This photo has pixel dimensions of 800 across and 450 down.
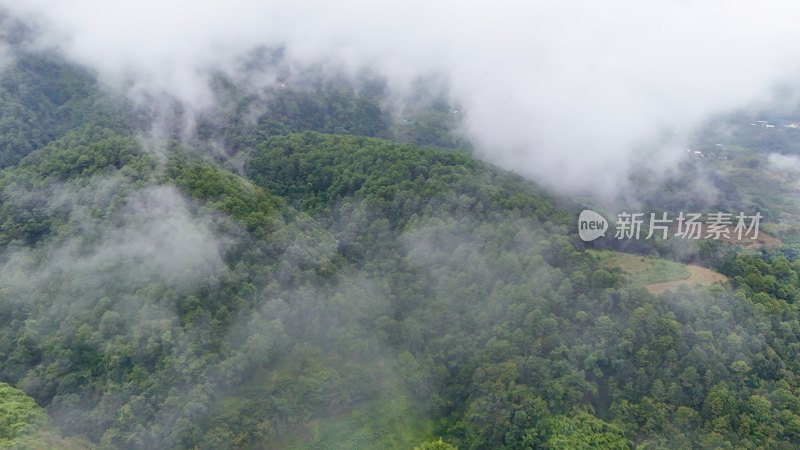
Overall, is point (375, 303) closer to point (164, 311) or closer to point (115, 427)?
point (164, 311)

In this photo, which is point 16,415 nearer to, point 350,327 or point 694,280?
point 350,327

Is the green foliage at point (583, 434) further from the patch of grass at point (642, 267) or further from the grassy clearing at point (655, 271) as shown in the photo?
the patch of grass at point (642, 267)

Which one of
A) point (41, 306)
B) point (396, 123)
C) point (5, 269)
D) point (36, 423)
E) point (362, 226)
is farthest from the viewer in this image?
point (396, 123)

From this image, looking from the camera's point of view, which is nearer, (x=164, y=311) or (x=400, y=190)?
(x=164, y=311)

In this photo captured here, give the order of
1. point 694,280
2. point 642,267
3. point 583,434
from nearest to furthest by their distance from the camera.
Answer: point 583,434, point 694,280, point 642,267

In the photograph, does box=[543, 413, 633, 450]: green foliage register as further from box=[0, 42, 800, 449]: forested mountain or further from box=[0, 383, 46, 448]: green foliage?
box=[0, 383, 46, 448]: green foliage

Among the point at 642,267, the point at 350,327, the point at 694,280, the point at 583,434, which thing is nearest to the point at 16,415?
the point at 350,327

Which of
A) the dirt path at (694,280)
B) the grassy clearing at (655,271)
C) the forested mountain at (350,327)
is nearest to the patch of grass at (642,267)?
the grassy clearing at (655,271)


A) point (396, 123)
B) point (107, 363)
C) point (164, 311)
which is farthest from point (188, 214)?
point (396, 123)

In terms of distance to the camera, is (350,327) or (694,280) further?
(694,280)

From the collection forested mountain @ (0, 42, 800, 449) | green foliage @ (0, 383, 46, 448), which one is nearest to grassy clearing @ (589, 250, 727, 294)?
forested mountain @ (0, 42, 800, 449)
